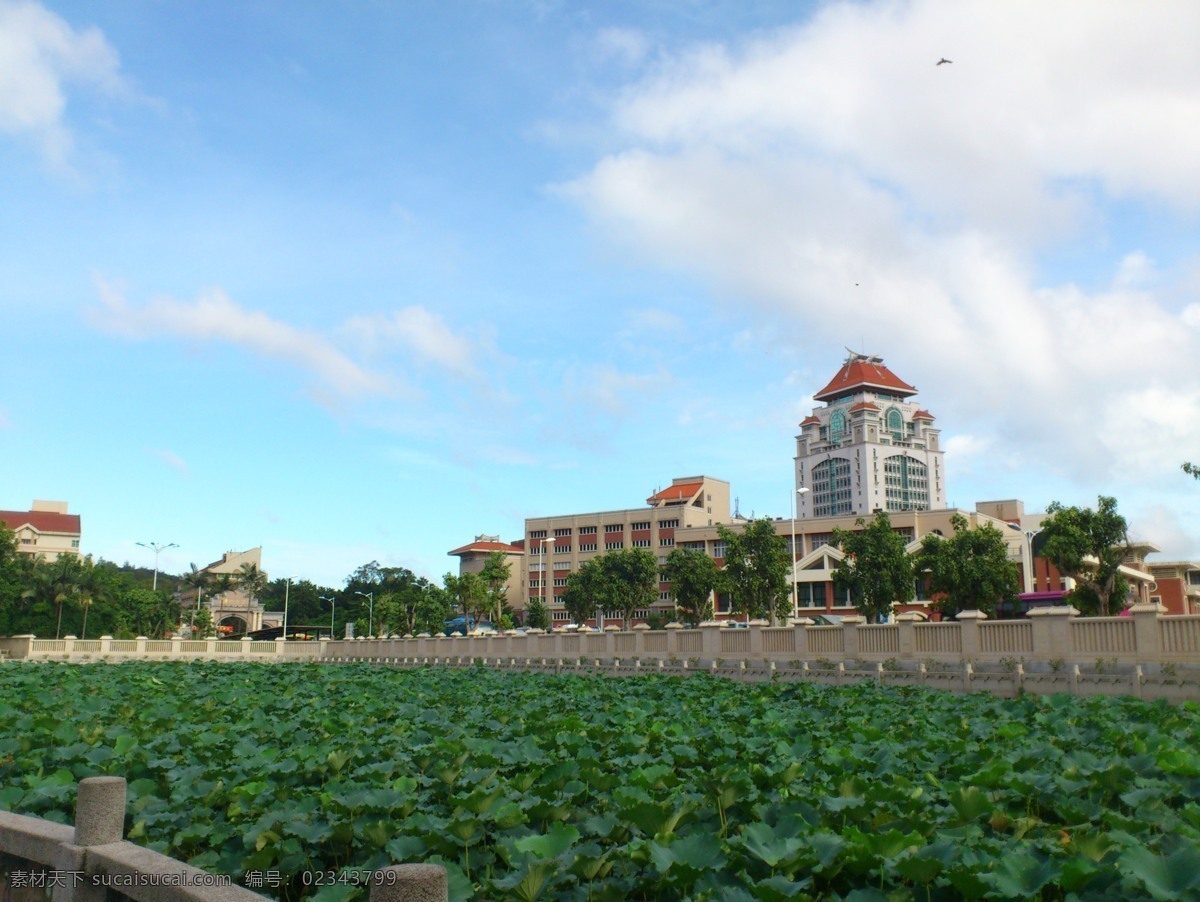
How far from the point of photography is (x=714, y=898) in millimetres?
4793

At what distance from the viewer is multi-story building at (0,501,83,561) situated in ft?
464

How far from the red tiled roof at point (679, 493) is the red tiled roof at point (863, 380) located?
55972 millimetres

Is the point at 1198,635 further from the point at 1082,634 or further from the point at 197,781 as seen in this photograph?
the point at 197,781

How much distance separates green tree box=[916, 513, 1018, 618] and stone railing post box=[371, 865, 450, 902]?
62269mm

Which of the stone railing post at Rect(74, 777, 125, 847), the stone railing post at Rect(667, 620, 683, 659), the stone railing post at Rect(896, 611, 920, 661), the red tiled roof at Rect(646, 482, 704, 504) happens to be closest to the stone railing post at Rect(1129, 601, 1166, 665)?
the stone railing post at Rect(896, 611, 920, 661)

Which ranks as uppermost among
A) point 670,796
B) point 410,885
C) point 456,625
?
point 456,625

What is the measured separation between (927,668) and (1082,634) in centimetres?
387

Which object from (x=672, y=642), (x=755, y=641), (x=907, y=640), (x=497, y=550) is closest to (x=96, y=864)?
(x=907, y=640)

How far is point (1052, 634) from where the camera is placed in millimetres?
19984

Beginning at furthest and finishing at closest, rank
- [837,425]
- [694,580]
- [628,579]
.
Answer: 1. [837,425]
2. [628,579]
3. [694,580]

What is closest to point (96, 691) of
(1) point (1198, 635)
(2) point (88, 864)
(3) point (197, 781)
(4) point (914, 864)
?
(3) point (197, 781)

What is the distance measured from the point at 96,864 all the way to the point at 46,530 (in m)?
163

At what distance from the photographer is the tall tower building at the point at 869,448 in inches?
6895

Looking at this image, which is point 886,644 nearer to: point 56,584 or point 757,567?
point 757,567
